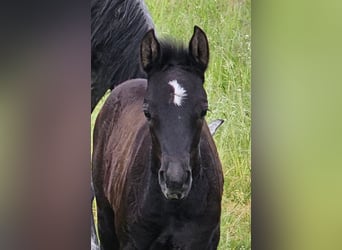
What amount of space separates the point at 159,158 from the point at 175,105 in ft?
0.64

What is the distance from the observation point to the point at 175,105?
2.07m

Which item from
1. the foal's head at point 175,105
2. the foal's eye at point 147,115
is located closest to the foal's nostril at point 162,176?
the foal's head at point 175,105

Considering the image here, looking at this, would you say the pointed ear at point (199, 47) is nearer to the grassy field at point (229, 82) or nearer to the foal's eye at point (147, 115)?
the grassy field at point (229, 82)

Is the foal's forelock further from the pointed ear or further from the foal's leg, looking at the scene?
the foal's leg

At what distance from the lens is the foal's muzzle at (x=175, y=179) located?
6.77 ft

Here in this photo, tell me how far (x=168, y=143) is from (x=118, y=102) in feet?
0.97

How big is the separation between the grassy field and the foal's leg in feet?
1.33

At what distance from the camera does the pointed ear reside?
221 cm

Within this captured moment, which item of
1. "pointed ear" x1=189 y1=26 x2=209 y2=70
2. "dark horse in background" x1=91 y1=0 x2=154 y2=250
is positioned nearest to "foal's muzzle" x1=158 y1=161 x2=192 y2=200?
"dark horse in background" x1=91 y1=0 x2=154 y2=250

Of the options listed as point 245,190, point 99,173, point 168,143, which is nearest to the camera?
point 168,143

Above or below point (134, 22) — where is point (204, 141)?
below
